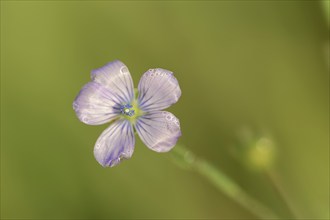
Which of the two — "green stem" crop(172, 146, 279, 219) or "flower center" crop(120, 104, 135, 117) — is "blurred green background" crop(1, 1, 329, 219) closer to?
"green stem" crop(172, 146, 279, 219)

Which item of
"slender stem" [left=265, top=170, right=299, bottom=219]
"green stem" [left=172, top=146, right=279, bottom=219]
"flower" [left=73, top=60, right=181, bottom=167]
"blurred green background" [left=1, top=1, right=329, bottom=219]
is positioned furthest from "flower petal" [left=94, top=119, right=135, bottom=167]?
"blurred green background" [left=1, top=1, right=329, bottom=219]

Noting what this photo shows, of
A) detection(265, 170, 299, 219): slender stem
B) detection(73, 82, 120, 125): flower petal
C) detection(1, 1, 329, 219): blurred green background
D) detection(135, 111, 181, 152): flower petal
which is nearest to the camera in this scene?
detection(135, 111, 181, 152): flower petal

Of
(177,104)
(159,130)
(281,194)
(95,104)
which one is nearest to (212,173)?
(281,194)

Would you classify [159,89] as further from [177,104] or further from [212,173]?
[177,104]

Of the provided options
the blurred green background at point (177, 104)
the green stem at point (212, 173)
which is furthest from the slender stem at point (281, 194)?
the blurred green background at point (177, 104)

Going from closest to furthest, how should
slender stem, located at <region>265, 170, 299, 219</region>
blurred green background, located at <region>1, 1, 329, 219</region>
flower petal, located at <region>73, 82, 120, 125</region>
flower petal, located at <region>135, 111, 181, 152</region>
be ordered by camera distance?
1. flower petal, located at <region>135, 111, 181, 152</region>
2. flower petal, located at <region>73, 82, 120, 125</region>
3. slender stem, located at <region>265, 170, 299, 219</region>
4. blurred green background, located at <region>1, 1, 329, 219</region>

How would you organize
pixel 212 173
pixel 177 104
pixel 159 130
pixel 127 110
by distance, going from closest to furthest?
pixel 159 130 → pixel 127 110 → pixel 212 173 → pixel 177 104

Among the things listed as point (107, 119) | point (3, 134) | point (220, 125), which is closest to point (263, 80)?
point (220, 125)
